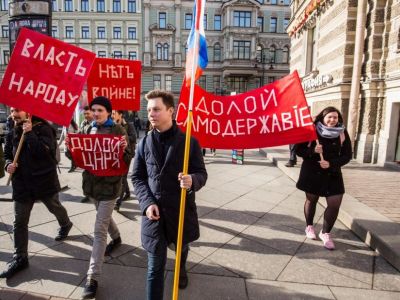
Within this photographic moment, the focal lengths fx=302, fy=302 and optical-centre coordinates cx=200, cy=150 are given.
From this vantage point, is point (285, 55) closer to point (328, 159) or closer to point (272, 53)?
point (272, 53)

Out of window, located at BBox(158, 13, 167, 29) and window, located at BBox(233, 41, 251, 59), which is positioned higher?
window, located at BBox(158, 13, 167, 29)

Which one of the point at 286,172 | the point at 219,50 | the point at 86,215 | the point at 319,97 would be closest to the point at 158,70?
the point at 219,50

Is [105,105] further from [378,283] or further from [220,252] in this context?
[378,283]

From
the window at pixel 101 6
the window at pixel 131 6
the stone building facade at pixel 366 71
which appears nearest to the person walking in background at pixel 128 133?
the stone building facade at pixel 366 71

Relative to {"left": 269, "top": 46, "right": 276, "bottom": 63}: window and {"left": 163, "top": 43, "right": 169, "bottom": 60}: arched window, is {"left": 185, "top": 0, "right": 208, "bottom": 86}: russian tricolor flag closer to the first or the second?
{"left": 163, "top": 43, "right": 169, "bottom": 60}: arched window

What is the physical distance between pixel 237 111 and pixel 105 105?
5.00 ft

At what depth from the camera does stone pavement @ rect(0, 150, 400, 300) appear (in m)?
3.01

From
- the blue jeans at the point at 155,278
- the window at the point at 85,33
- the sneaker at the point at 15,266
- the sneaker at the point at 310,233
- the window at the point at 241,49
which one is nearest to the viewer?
the blue jeans at the point at 155,278

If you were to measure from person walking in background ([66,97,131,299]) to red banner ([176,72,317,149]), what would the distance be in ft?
2.74

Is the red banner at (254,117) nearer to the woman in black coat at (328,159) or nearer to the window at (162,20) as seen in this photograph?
the woman in black coat at (328,159)

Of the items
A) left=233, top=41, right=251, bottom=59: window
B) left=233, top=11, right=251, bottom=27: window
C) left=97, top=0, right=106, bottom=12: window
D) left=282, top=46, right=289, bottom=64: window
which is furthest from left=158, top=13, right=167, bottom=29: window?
left=282, top=46, right=289, bottom=64: window

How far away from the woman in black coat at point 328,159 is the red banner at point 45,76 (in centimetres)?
288

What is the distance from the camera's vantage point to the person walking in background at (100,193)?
294cm

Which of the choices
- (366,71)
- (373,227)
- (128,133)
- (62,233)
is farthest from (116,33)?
(373,227)
